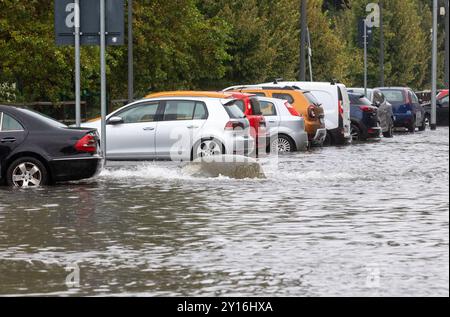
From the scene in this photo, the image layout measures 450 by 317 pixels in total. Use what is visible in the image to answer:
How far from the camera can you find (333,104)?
125 feet

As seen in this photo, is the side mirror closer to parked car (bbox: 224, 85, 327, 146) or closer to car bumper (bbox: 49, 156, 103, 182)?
car bumper (bbox: 49, 156, 103, 182)

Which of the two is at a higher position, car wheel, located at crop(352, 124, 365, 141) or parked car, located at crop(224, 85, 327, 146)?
parked car, located at crop(224, 85, 327, 146)

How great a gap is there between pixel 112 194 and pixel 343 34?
82662 mm

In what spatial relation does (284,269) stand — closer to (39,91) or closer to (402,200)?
(402,200)

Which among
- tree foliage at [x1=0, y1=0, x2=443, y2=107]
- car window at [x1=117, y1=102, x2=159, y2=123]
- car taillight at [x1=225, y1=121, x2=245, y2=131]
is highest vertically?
tree foliage at [x1=0, y1=0, x2=443, y2=107]

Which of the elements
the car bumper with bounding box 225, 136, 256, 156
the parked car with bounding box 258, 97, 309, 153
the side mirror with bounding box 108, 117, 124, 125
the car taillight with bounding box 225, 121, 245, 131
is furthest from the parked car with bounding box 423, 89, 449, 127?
the side mirror with bounding box 108, 117, 124, 125

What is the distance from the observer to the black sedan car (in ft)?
72.8

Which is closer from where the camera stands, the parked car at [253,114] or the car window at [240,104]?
the parked car at [253,114]

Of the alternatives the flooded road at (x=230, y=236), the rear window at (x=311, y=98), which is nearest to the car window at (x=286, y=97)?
the rear window at (x=311, y=98)

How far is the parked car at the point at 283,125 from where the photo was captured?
109ft

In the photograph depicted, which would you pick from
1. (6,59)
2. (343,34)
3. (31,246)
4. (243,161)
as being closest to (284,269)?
(31,246)

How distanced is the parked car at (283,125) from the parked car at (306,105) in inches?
65.1

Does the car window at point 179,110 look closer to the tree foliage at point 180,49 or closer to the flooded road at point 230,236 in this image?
the flooded road at point 230,236

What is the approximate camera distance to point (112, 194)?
21141mm
